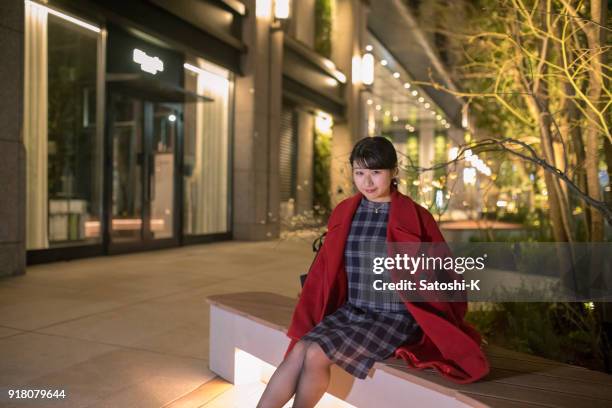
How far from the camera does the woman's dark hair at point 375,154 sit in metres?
2.22

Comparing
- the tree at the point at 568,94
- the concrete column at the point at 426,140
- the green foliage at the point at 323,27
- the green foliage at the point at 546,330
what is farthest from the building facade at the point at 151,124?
the concrete column at the point at 426,140

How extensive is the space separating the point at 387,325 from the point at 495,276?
11.4 ft

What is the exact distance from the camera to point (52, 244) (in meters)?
7.02

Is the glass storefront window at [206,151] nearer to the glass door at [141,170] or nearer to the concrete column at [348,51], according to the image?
the glass door at [141,170]

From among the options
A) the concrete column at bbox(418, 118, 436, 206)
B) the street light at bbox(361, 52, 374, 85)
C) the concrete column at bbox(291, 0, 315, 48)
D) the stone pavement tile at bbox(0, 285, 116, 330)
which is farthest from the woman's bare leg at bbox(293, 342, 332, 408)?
the concrete column at bbox(418, 118, 436, 206)

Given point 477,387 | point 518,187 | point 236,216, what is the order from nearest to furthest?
point 477,387 < point 236,216 < point 518,187

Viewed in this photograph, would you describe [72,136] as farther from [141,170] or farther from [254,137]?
[254,137]

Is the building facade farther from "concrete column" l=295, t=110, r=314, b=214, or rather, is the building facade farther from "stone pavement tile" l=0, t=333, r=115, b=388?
"stone pavement tile" l=0, t=333, r=115, b=388

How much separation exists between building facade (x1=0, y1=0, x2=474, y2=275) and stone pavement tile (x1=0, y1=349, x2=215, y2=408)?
87.1 inches

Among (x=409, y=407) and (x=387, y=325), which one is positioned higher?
(x=387, y=325)

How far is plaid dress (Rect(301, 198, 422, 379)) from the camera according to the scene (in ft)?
6.75

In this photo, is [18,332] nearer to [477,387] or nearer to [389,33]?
[477,387]

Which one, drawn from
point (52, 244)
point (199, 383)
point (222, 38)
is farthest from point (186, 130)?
point (199, 383)

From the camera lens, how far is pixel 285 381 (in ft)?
6.61
